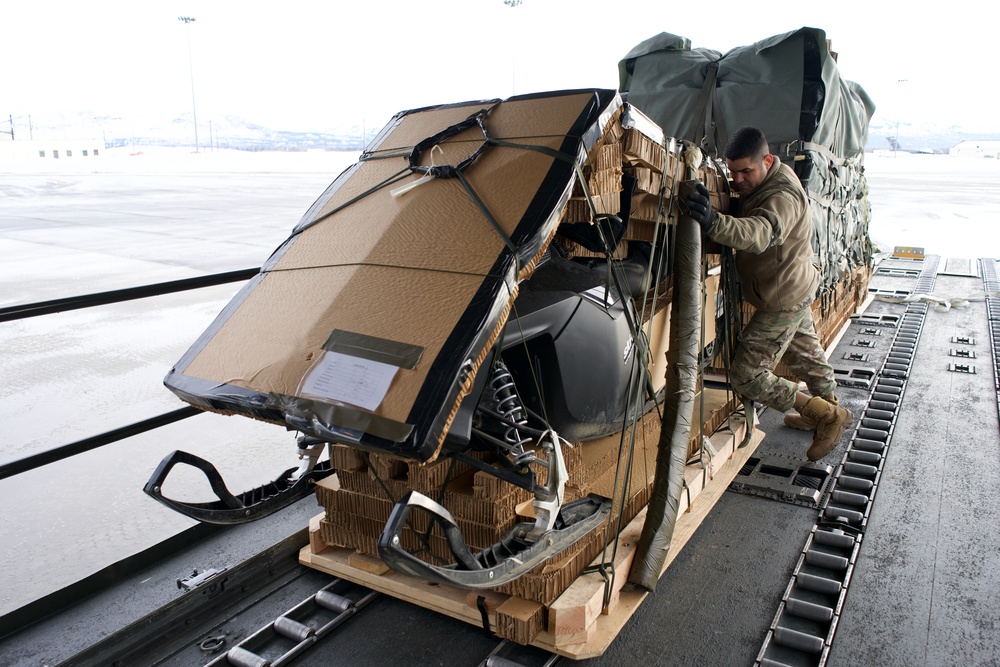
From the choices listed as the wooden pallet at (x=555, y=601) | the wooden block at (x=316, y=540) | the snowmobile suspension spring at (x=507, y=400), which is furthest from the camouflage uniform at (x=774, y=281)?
the wooden block at (x=316, y=540)

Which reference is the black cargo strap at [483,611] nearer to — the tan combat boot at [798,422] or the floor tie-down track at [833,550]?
the floor tie-down track at [833,550]

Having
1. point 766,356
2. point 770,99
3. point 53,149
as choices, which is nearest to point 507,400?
point 766,356

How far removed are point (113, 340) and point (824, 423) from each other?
230 inches

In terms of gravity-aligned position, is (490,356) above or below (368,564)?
above

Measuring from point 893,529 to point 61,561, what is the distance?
3695 mm

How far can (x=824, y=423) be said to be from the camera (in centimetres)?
412

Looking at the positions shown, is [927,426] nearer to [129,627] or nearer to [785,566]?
[785,566]

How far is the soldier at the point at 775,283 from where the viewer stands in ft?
11.1

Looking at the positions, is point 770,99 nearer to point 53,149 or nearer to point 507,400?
point 507,400

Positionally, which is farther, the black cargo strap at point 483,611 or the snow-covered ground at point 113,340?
the snow-covered ground at point 113,340

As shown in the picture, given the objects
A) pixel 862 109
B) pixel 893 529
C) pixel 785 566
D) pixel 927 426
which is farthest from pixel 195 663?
pixel 862 109

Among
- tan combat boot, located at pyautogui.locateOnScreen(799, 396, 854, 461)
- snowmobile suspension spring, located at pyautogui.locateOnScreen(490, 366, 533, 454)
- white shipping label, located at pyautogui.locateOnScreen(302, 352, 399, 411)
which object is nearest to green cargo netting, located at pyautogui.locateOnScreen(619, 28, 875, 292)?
tan combat boot, located at pyautogui.locateOnScreen(799, 396, 854, 461)

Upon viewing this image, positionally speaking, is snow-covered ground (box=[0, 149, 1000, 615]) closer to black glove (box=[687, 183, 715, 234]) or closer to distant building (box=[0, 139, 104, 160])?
black glove (box=[687, 183, 715, 234])

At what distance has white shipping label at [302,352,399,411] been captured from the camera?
6.36 ft
